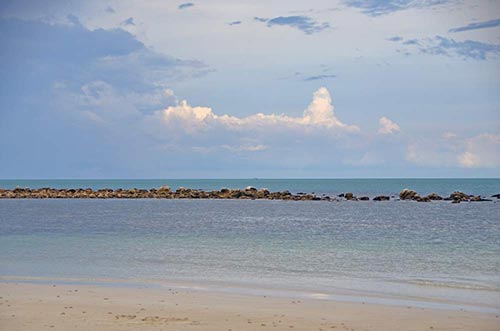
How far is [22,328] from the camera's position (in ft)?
40.8

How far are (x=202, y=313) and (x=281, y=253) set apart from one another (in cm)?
1240

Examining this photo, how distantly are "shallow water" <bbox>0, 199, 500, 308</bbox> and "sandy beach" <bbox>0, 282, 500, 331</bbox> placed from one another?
2246 mm

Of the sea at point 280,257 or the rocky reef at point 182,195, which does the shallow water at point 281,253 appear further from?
the rocky reef at point 182,195

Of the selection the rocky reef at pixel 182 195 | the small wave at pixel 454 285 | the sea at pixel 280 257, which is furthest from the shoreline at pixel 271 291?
the rocky reef at pixel 182 195

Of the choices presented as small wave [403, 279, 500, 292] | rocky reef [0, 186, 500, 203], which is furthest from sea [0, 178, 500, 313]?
rocky reef [0, 186, 500, 203]

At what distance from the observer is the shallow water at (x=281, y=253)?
19.0m

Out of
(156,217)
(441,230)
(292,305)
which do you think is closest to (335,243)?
(441,230)

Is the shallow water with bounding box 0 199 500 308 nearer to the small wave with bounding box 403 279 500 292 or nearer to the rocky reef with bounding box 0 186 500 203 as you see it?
the small wave with bounding box 403 279 500 292

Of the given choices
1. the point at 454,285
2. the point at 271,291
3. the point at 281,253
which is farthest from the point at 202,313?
the point at 281,253

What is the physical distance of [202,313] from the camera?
14047mm

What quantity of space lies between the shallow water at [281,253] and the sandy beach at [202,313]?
225cm

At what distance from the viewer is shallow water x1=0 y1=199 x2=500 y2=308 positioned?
19.0 m

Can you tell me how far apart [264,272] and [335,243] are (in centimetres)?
1005

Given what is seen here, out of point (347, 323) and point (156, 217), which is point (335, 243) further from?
point (156, 217)
